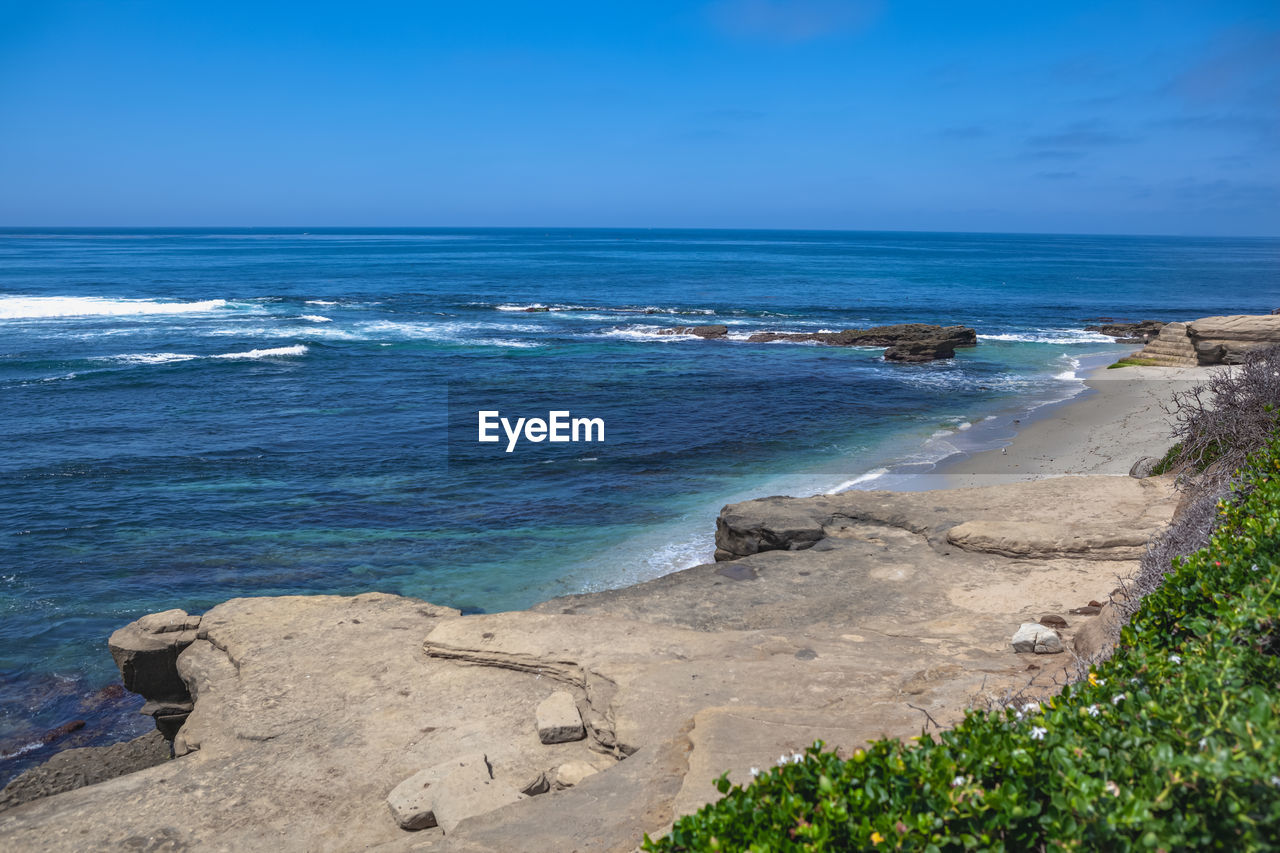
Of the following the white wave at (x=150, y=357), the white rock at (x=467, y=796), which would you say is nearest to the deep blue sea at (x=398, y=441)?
the white wave at (x=150, y=357)

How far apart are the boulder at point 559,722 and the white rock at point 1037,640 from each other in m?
3.76

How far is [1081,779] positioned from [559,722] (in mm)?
4525

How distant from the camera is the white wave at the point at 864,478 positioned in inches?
676

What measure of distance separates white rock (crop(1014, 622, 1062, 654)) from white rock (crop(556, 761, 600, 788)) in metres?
3.79

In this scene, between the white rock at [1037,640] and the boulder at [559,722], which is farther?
the white rock at [1037,640]

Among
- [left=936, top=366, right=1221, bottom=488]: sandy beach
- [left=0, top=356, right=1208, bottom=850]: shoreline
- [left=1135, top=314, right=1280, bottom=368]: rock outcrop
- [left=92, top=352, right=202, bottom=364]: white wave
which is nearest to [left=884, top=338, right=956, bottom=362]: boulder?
[left=1135, top=314, right=1280, bottom=368]: rock outcrop

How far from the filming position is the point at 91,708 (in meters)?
10.4

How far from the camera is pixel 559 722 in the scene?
6.94 meters

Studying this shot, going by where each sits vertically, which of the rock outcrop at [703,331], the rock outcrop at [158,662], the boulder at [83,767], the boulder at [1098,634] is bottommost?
the boulder at [83,767]

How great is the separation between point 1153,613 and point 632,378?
24845 millimetres

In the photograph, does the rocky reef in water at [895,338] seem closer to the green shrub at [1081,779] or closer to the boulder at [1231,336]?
the boulder at [1231,336]

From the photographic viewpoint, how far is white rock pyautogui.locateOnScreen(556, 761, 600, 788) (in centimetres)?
630

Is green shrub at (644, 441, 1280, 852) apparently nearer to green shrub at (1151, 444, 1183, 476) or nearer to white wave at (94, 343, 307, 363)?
green shrub at (1151, 444, 1183, 476)

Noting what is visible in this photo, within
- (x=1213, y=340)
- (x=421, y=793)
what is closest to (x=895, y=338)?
(x=1213, y=340)
